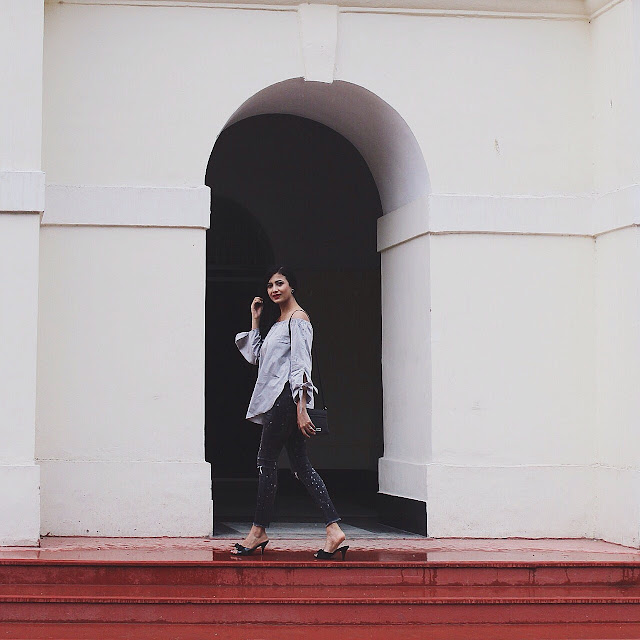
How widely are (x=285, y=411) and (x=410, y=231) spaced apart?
8.04 feet

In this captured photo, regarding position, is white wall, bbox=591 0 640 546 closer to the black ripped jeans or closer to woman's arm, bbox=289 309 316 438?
the black ripped jeans

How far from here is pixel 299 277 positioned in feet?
44.7

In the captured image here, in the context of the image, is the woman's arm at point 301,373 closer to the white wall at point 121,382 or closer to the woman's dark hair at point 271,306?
the woman's dark hair at point 271,306

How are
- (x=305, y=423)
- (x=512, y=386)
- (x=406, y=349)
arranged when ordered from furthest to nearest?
(x=406, y=349) → (x=512, y=386) → (x=305, y=423)

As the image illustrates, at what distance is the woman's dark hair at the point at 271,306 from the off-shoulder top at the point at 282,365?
0.31m

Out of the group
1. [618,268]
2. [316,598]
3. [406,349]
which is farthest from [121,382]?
[618,268]

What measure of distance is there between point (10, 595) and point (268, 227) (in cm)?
707

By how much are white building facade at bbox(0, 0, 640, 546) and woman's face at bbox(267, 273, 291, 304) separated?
1.15 m

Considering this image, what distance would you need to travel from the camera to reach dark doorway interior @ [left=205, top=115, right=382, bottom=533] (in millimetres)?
13164

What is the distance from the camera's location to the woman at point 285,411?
7516 millimetres

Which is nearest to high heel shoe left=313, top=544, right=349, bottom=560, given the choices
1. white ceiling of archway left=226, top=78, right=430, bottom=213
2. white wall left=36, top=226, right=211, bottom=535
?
white wall left=36, top=226, right=211, bottom=535

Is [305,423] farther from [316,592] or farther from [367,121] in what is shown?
[367,121]

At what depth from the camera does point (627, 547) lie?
27.7 ft

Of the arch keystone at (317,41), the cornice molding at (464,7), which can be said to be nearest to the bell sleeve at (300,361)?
the arch keystone at (317,41)
